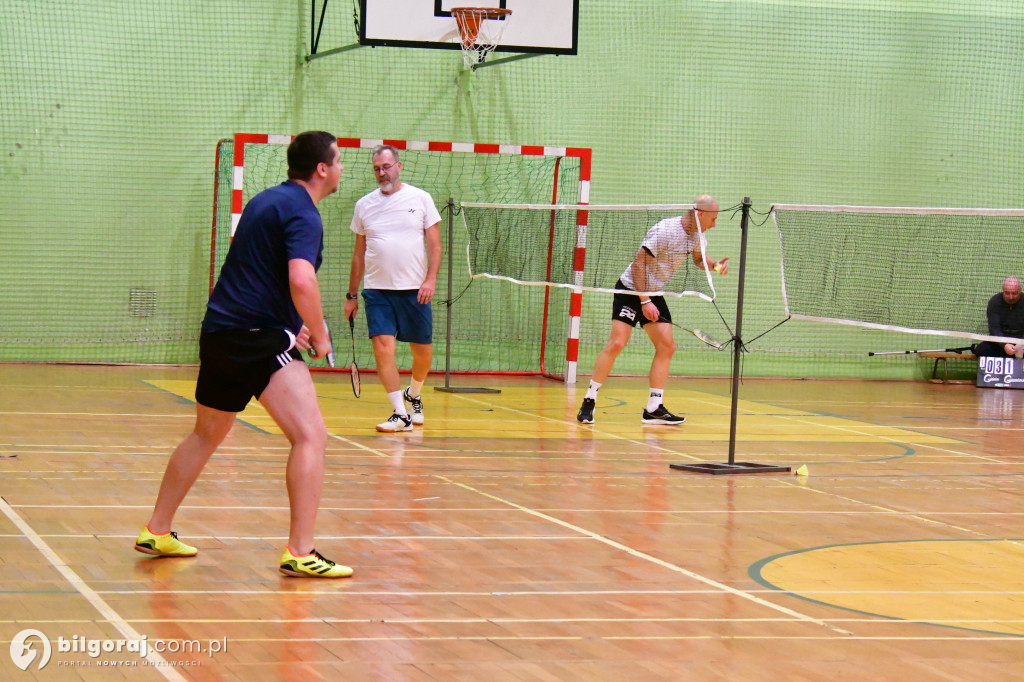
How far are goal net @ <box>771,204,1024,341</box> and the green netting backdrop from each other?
4.60 meters

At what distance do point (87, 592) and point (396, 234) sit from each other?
17.6 feet

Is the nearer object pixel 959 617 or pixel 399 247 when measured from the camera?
pixel 959 617

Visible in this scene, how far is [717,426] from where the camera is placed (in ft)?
37.1

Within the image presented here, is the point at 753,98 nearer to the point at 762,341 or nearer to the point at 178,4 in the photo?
the point at 762,341

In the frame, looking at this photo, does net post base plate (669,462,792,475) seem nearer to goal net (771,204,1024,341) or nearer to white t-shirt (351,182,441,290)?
goal net (771,204,1024,341)

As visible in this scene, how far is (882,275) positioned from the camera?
916 cm

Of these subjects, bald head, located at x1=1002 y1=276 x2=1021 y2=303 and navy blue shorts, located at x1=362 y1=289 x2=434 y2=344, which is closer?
navy blue shorts, located at x1=362 y1=289 x2=434 y2=344

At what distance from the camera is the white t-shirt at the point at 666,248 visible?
33.1 ft

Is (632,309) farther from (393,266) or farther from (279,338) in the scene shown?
(279,338)

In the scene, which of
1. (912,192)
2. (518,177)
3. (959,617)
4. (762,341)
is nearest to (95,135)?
(518,177)

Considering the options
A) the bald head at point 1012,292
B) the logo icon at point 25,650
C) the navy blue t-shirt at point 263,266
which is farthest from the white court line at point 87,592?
the bald head at point 1012,292

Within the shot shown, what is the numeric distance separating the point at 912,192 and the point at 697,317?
3346 millimetres

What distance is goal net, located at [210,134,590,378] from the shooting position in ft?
49.0

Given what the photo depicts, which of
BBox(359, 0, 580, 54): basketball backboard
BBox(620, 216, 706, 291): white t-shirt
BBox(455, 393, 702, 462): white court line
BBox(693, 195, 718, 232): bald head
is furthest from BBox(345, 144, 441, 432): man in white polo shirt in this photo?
BBox(359, 0, 580, 54): basketball backboard
